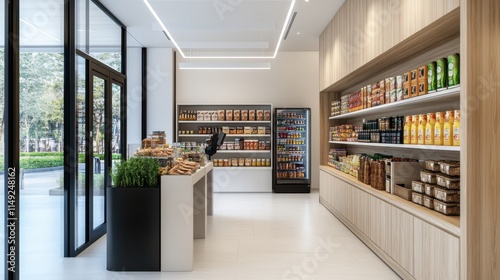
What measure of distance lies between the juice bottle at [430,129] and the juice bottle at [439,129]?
75 millimetres

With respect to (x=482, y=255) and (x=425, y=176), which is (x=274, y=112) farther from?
(x=482, y=255)

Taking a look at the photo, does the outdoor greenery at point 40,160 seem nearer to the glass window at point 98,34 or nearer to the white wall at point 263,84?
the glass window at point 98,34

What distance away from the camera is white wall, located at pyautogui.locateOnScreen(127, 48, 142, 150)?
8383 millimetres

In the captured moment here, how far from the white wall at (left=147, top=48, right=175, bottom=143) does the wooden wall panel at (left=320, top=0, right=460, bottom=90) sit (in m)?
3.79

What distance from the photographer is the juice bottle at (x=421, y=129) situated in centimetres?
359

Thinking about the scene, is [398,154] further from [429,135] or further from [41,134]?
[41,134]

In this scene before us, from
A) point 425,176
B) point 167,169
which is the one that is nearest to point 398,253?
point 425,176

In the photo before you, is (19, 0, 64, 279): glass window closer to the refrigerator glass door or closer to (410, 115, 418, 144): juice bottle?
(410, 115, 418, 144): juice bottle

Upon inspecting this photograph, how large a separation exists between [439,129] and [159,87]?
703 cm

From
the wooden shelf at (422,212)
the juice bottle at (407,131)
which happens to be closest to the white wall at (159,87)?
the wooden shelf at (422,212)

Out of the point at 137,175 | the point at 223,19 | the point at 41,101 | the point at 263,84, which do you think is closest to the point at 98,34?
the point at 41,101

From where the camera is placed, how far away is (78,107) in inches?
183

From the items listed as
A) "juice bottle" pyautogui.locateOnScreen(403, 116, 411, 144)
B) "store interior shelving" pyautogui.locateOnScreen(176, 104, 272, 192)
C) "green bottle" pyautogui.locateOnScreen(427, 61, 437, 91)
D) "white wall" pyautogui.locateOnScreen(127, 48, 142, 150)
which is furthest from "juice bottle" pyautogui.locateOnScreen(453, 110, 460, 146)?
"white wall" pyautogui.locateOnScreen(127, 48, 142, 150)

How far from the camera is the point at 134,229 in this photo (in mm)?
3699
